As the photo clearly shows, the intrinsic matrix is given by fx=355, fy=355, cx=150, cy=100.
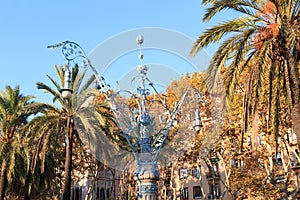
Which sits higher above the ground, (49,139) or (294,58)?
(294,58)

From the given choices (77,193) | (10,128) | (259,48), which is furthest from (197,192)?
(259,48)

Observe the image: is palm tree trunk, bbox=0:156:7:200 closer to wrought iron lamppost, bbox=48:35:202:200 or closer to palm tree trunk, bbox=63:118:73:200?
palm tree trunk, bbox=63:118:73:200

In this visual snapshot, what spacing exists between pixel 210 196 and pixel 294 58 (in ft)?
85.9

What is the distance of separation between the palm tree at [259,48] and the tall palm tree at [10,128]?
1126 cm

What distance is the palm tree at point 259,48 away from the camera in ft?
30.5

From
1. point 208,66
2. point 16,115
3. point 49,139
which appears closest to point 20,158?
point 16,115

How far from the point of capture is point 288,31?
9242 millimetres

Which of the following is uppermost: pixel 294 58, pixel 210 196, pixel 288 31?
pixel 288 31

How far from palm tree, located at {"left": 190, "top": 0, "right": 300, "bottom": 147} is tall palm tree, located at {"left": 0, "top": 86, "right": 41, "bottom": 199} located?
11.3 meters

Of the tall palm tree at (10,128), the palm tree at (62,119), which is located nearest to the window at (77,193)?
the tall palm tree at (10,128)

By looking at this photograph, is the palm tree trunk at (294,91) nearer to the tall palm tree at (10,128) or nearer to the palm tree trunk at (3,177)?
the tall palm tree at (10,128)

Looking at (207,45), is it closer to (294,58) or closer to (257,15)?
(257,15)

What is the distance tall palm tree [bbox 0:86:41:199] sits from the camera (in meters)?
18.2

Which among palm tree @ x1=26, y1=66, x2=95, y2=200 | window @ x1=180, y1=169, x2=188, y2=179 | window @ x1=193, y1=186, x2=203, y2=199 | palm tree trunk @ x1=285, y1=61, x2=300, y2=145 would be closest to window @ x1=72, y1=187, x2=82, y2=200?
window @ x1=193, y1=186, x2=203, y2=199
